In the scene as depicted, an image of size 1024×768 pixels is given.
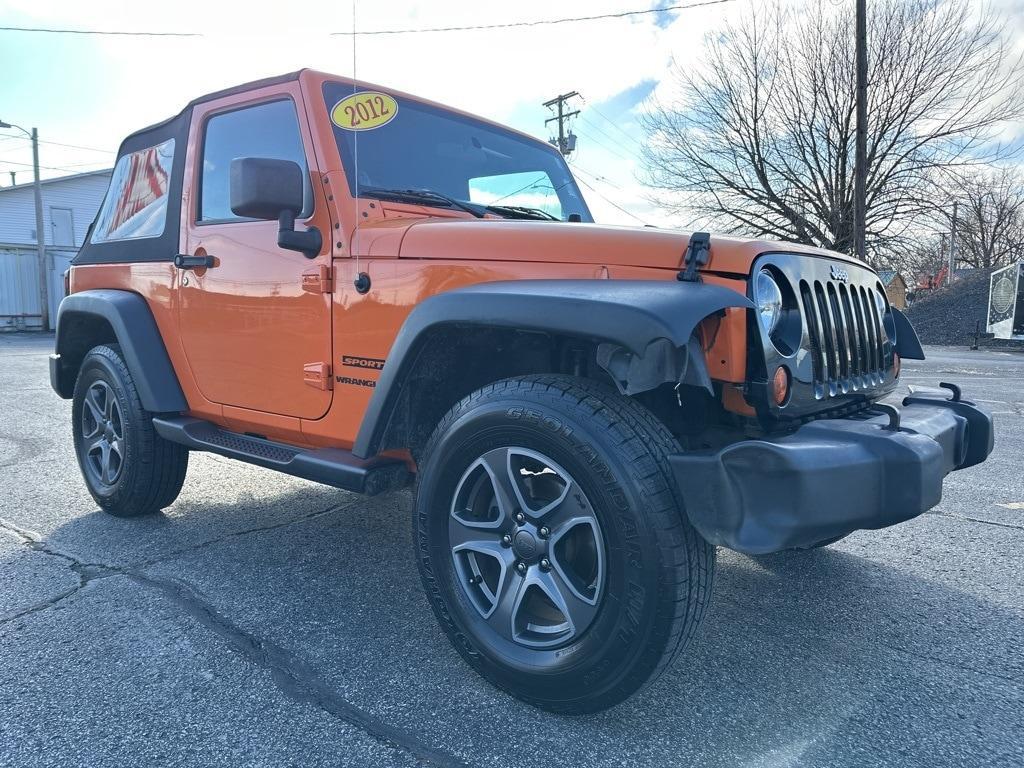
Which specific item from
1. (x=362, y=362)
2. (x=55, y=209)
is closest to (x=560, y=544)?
(x=362, y=362)

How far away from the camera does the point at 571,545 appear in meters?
2.12

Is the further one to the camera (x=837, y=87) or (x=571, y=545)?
(x=837, y=87)

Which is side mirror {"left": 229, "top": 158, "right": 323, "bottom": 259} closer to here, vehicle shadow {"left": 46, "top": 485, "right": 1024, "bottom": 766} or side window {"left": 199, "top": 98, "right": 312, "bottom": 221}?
side window {"left": 199, "top": 98, "right": 312, "bottom": 221}

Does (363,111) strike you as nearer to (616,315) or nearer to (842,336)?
(616,315)

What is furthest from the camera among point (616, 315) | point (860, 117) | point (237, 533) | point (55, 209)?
point (55, 209)

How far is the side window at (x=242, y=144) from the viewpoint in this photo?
9.67 ft

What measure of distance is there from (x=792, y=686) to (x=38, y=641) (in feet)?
8.26

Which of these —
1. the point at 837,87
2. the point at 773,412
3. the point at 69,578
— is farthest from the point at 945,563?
the point at 837,87

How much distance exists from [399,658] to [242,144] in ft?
7.49

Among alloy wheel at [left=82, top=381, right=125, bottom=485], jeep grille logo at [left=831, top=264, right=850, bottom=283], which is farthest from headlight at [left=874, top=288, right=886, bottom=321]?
alloy wheel at [left=82, top=381, right=125, bottom=485]

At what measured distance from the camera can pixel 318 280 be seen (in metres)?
2.73

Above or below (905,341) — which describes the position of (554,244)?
above

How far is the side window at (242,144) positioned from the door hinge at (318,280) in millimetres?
215

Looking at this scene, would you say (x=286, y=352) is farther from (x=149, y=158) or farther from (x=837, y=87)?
(x=837, y=87)
